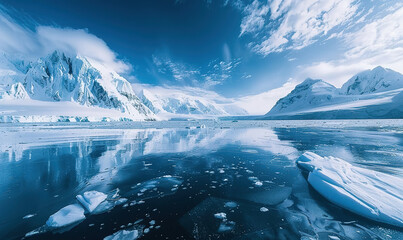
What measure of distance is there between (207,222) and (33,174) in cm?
943

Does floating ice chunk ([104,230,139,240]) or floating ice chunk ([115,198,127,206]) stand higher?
floating ice chunk ([115,198,127,206])

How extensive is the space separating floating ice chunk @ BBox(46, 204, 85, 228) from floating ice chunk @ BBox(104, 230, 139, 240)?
1.47m

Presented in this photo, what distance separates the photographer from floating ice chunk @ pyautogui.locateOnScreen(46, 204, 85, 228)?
435cm

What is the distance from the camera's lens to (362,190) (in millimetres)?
5629

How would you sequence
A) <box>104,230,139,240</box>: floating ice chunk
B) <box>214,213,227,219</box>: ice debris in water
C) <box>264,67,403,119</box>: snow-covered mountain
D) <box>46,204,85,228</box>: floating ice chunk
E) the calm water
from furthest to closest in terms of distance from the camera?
<box>264,67,403,119</box>: snow-covered mountain
<box>214,213,227,219</box>: ice debris in water
<box>46,204,85,228</box>: floating ice chunk
the calm water
<box>104,230,139,240</box>: floating ice chunk

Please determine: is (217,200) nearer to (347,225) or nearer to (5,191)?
(347,225)

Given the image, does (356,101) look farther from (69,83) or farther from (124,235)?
(69,83)

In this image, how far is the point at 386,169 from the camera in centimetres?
829

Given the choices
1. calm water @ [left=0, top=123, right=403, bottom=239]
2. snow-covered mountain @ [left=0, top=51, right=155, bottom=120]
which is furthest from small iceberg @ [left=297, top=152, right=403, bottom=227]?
snow-covered mountain @ [left=0, top=51, right=155, bottom=120]

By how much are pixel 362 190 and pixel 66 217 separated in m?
9.33

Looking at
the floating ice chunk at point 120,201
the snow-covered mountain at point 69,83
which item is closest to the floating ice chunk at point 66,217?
the floating ice chunk at point 120,201

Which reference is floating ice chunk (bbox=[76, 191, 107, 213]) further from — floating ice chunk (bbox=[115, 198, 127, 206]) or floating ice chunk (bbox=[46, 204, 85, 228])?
floating ice chunk (bbox=[115, 198, 127, 206])

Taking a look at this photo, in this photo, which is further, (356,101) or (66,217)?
(356,101)

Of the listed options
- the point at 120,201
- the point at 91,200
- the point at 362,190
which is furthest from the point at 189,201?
the point at 362,190
